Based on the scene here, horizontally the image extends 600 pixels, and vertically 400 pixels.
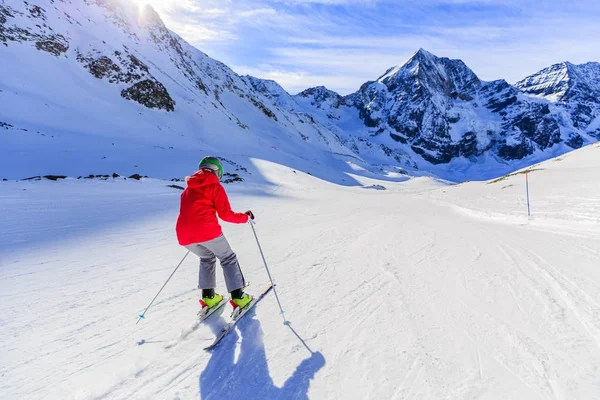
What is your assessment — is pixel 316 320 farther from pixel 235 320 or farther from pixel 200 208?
pixel 200 208

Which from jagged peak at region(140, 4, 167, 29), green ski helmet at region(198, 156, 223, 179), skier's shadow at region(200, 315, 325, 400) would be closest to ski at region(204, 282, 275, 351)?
skier's shadow at region(200, 315, 325, 400)

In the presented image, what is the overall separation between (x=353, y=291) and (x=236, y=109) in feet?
314

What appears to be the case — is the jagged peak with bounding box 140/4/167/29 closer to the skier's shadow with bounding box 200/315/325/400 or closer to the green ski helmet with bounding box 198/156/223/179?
the green ski helmet with bounding box 198/156/223/179

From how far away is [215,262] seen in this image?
4699 mm

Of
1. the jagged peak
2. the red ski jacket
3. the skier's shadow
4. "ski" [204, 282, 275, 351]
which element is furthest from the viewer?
the jagged peak

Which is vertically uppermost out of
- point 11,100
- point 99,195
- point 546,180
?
point 11,100

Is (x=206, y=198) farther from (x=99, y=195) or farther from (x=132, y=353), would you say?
(x=99, y=195)

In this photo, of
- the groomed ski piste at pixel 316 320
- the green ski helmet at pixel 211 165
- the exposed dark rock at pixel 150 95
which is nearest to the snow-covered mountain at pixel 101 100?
the exposed dark rock at pixel 150 95

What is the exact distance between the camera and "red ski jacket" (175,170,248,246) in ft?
14.1

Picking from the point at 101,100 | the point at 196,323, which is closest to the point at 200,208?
the point at 196,323

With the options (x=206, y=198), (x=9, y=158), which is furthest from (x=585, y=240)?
(x=9, y=158)

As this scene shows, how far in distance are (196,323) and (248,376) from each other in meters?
1.30

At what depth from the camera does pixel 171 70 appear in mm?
74312

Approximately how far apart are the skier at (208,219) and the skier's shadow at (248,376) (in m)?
0.90
